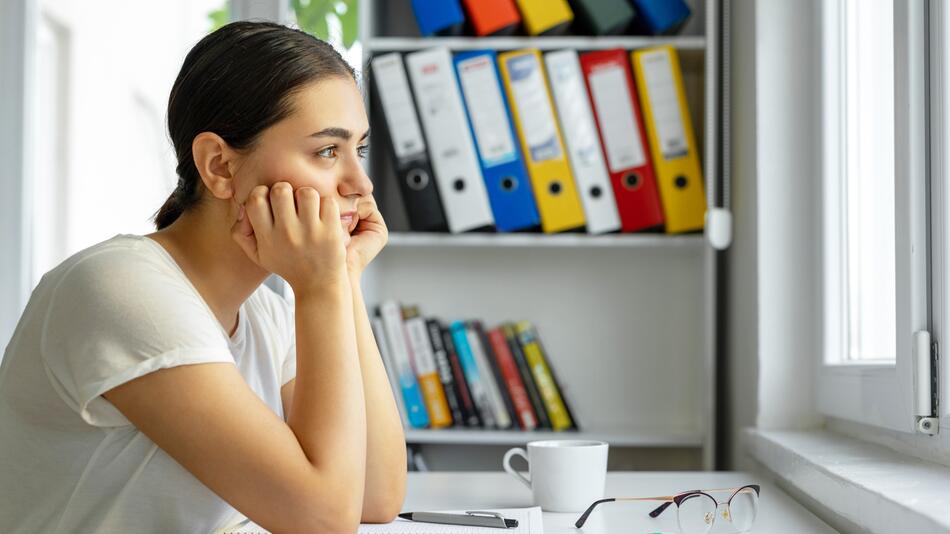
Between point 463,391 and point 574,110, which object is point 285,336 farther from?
point 574,110

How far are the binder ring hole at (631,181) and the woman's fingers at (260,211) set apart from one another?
3.86 ft

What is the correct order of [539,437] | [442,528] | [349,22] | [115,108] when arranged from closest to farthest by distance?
[442,528]
[539,437]
[349,22]
[115,108]

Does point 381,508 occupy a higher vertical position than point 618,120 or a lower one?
lower

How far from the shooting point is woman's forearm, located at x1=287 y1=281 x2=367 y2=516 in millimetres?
948

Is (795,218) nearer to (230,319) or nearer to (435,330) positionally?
(435,330)

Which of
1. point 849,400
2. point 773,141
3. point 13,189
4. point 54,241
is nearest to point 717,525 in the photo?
point 849,400

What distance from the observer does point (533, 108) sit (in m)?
2.10

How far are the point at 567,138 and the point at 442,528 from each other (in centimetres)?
122

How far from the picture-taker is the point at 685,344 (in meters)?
2.29

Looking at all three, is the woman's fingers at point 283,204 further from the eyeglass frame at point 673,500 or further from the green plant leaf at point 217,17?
the green plant leaf at point 217,17

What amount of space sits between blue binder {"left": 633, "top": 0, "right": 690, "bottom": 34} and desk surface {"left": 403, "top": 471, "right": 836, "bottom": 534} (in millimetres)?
1072

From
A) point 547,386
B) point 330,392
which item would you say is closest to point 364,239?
point 330,392

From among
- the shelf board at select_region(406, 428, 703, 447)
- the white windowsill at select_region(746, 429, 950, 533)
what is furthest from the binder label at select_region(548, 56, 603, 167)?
the white windowsill at select_region(746, 429, 950, 533)

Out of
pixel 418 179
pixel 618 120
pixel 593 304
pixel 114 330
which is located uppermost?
pixel 618 120
